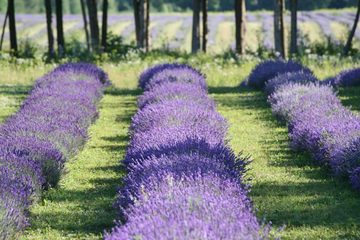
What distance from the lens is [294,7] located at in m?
29.2

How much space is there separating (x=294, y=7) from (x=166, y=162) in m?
22.0

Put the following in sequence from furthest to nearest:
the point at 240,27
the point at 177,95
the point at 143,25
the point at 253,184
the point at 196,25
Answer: the point at 143,25 → the point at 196,25 → the point at 240,27 → the point at 177,95 → the point at 253,184

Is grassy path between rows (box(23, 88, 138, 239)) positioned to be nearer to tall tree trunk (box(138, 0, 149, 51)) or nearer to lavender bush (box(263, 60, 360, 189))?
lavender bush (box(263, 60, 360, 189))

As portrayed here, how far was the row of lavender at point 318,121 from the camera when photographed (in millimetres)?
9234

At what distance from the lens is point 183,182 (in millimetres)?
7074

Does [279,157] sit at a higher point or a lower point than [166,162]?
lower

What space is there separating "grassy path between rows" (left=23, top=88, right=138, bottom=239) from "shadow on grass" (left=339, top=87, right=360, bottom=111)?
4.73m

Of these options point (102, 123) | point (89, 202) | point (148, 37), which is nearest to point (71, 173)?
point (89, 202)

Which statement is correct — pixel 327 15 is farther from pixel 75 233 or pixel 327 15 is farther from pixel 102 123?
pixel 75 233

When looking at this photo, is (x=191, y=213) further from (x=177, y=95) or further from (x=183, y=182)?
(x=177, y=95)

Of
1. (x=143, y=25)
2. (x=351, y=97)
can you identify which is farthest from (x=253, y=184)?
(x=143, y=25)

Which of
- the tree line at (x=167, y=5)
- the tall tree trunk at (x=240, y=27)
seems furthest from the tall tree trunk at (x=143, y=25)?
the tree line at (x=167, y=5)

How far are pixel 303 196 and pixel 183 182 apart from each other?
2.01 meters

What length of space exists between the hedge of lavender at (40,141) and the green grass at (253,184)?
0.77 ft
